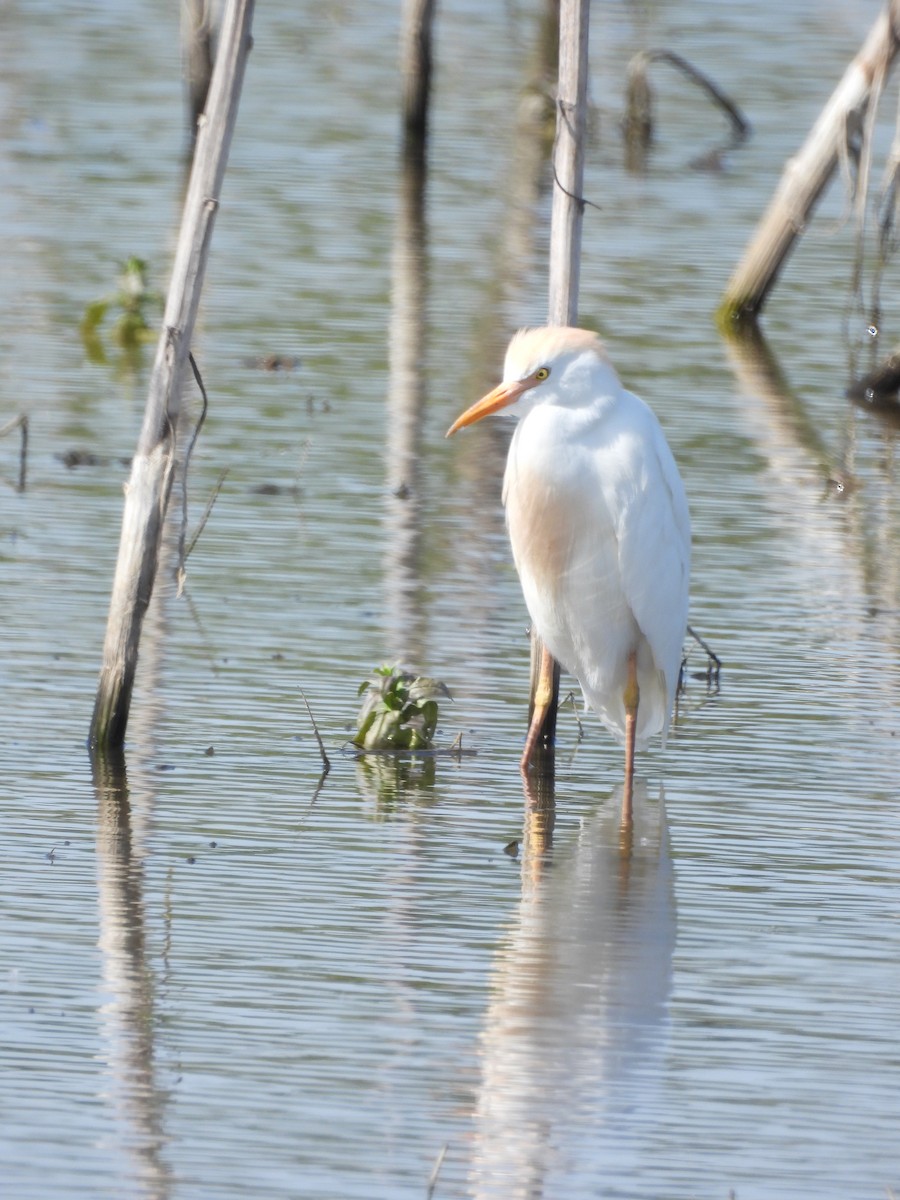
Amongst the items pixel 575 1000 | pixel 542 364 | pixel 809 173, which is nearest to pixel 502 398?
pixel 542 364

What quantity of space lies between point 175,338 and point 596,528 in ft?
4.70

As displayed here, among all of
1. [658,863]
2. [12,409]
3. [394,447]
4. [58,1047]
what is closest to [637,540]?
[658,863]

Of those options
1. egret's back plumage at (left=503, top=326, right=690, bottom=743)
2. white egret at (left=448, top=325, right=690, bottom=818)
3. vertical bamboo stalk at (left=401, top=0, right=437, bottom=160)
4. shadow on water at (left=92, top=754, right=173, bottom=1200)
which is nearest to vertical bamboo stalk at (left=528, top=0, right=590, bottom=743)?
white egret at (left=448, top=325, right=690, bottom=818)

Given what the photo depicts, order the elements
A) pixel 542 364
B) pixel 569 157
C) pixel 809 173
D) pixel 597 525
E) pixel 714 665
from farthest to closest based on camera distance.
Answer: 1. pixel 809 173
2. pixel 714 665
3. pixel 569 157
4. pixel 597 525
5. pixel 542 364

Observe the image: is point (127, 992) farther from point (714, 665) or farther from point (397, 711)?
point (714, 665)

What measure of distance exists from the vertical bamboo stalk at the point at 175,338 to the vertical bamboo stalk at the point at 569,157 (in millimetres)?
1113

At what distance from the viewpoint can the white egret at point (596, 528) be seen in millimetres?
7312

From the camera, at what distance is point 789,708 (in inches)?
348

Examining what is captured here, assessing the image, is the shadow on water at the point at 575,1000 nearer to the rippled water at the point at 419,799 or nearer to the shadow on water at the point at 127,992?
the rippled water at the point at 419,799

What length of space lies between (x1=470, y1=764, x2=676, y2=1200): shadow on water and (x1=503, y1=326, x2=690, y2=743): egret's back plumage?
1.47 feet

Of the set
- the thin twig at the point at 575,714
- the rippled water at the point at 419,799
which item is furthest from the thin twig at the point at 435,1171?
the thin twig at the point at 575,714

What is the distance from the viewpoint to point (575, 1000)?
6.08m

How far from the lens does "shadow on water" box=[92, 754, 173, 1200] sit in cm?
507

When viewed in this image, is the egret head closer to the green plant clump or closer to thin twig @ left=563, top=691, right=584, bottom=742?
the green plant clump
